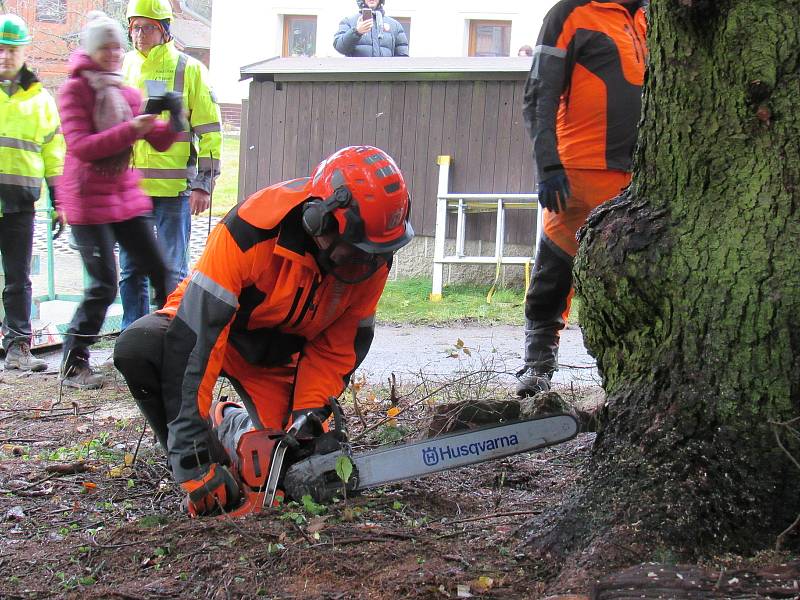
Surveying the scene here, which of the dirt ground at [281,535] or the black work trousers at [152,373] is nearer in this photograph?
the dirt ground at [281,535]

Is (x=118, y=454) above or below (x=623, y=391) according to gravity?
below

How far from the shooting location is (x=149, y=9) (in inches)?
243

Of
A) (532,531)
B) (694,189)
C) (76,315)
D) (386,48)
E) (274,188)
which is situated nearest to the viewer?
(694,189)

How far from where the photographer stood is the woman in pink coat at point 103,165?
17.6 feet

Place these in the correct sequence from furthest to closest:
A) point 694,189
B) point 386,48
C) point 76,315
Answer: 1. point 386,48
2. point 76,315
3. point 694,189

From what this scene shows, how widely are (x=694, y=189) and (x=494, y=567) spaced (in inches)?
43.8

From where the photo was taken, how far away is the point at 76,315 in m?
5.86

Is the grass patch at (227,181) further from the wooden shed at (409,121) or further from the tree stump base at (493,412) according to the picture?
the tree stump base at (493,412)

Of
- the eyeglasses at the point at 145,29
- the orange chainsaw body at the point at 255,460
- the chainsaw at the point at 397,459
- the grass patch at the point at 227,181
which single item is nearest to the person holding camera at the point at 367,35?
the grass patch at the point at 227,181

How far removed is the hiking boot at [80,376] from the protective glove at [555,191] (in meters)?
3.05

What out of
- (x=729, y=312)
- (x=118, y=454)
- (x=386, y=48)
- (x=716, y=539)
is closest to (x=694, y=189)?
(x=729, y=312)

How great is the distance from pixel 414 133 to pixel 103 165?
5.32 meters

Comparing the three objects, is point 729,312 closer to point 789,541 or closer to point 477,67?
point 789,541

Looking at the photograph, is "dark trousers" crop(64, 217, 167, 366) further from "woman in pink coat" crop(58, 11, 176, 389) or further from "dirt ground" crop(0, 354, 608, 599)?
"dirt ground" crop(0, 354, 608, 599)
